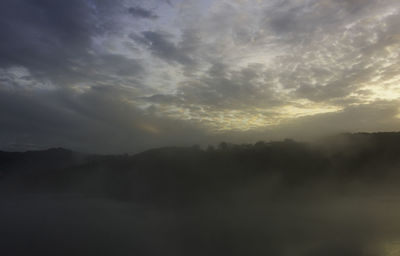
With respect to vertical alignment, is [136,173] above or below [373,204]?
above

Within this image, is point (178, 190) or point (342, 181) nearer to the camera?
point (342, 181)

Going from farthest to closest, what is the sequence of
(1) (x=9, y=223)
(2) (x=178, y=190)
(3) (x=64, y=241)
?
1. (2) (x=178, y=190)
2. (1) (x=9, y=223)
3. (3) (x=64, y=241)

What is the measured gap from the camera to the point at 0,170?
15475cm

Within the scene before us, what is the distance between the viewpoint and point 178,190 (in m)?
108

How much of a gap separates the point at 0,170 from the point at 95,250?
5758 inches

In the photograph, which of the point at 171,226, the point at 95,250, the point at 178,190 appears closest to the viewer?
the point at 95,250

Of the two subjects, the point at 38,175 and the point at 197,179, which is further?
the point at 38,175

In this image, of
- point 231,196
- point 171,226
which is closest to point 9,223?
point 171,226

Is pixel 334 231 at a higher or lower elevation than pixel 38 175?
lower

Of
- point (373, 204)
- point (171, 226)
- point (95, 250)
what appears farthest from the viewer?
point (373, 204)

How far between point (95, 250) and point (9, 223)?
36973 mm

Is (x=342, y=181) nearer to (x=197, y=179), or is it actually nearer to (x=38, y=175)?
(x=197, y=179)

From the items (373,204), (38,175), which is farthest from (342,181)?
Answer: (38,175)

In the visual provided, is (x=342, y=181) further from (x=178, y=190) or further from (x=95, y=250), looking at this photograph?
(x=95, y=250)
